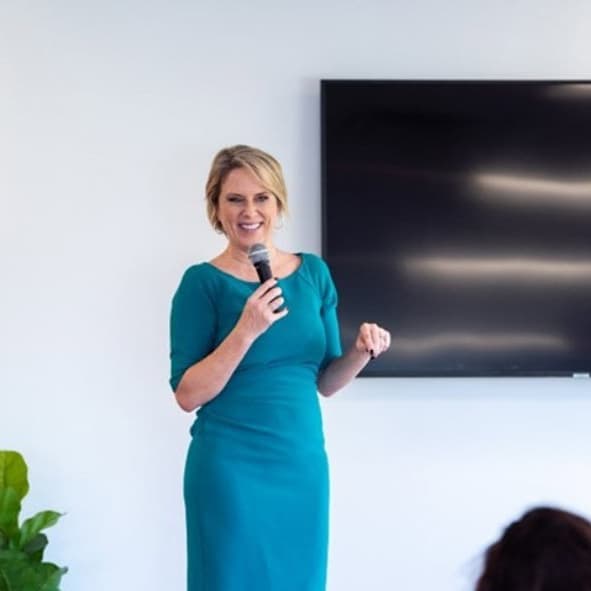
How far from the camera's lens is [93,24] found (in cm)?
261

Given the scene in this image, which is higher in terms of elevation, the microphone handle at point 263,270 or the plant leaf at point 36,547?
the microphone handle at point 263,270

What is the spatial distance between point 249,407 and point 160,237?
3.14ft

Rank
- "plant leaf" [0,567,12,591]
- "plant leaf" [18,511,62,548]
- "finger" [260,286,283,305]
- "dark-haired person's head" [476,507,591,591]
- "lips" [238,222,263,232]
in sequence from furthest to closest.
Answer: "plant leaf" [18,511,62,548] < "plant leaf" [0,567,12,591] < "lips" [238,222,263,232] < "finger" [260,286,283,305] < "dark-haired person's head" [476,507,591,591]

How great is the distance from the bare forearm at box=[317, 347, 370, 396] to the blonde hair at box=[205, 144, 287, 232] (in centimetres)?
39

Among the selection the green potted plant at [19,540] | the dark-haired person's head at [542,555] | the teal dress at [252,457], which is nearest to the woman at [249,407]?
the teal dress at [252,457]

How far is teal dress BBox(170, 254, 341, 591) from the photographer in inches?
70.4

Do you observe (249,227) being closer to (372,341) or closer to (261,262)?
(261,262)

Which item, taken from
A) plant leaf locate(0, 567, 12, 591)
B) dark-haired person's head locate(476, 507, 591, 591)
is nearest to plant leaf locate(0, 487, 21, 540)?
plant leaf locate(0, 567, 12, 591)

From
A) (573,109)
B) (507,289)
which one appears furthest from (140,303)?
(573,109)

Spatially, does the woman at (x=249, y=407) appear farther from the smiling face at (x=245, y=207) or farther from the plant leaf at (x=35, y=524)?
the plant leaf at (x=35, y=524)

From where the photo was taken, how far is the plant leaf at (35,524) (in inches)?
91.6

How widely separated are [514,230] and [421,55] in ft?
2.13

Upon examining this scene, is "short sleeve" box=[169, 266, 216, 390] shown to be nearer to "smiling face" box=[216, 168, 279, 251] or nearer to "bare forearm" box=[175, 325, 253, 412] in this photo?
"bare forearm" box=[175, 325, 253, 412]

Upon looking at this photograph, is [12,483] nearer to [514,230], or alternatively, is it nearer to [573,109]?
[514,230]
